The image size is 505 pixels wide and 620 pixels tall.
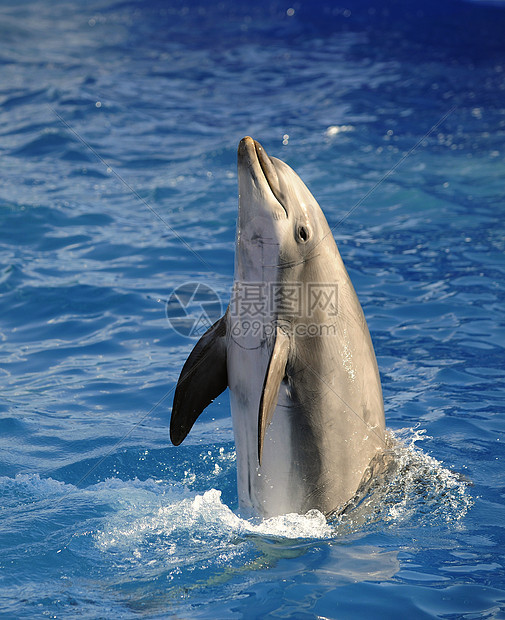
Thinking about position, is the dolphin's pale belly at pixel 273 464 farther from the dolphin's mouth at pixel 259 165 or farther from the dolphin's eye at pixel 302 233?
the dolphin's mouth at pixel 259 165

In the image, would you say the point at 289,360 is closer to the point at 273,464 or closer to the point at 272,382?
the point at 272,382

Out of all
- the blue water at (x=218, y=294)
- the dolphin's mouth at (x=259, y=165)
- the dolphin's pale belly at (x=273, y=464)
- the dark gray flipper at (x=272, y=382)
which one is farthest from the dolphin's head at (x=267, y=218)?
the blue water at (x=218, y=294)

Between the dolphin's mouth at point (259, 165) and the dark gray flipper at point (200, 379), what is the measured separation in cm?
93

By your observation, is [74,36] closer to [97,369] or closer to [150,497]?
[97,369]

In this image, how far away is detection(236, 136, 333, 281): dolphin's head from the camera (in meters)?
5.09

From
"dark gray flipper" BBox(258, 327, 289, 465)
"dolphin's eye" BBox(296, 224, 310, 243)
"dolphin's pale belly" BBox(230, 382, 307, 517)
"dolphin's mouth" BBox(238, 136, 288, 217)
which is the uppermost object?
"dolphin's mouth" BBox(238, 136, 288, 217)

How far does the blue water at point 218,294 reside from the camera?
5121 mm

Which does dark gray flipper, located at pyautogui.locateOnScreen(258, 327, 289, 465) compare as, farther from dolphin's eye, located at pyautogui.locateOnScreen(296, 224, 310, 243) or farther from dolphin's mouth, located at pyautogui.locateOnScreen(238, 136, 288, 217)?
dolphin's mouth, located at pyautogui.locateOnScreen(238, 136, 288, 217)

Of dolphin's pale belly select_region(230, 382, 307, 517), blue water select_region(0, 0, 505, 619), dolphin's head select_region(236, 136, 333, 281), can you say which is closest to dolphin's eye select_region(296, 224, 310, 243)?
dolphin's head select_region(236, 136, 333, 281)

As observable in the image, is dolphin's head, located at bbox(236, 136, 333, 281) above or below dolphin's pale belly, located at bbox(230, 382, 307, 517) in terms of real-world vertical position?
above

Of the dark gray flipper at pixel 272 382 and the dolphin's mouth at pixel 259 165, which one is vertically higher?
the dolphin's mouth at pixel 259 165

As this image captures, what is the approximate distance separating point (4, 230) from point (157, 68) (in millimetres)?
9886

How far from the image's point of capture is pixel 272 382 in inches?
192

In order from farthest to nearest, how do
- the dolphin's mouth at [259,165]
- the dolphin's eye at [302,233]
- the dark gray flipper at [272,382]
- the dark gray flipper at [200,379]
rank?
the dark gray flipper at [200,379]
the dolphin's eye at [302,233]
the dolphin's mouth at [259,165]
the dark gray flipper at [272,382]
